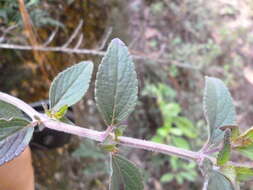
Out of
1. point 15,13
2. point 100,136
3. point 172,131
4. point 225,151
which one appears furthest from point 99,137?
point 172,131

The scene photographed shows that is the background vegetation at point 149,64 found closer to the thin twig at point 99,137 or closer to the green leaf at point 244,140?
the thin twig at point 99,137

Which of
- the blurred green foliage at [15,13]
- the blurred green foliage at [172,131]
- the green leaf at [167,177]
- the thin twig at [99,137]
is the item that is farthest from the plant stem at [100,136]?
the green leaf at [167,177]

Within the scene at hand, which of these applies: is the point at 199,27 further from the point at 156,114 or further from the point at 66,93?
the point at 66,93

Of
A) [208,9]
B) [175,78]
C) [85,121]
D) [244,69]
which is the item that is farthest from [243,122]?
[85,121]

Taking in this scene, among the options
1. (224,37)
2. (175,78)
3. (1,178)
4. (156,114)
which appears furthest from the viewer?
(224,37)

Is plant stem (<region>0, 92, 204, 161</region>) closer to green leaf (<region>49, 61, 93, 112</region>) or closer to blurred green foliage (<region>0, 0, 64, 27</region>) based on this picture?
green leaf (<region>49, 61, 93, 112</region>)

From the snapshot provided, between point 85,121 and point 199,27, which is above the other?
point 199,27
